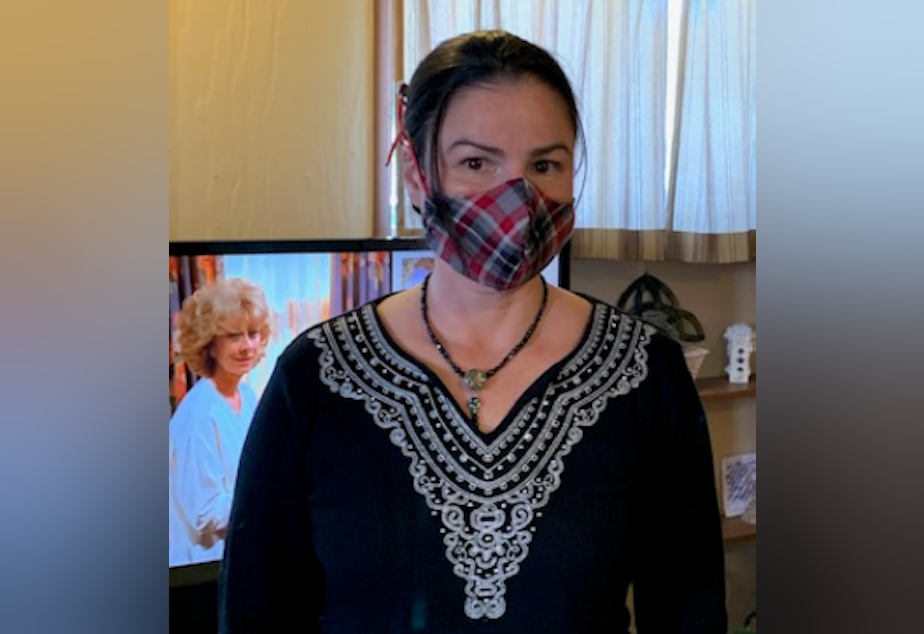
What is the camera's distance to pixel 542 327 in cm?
74

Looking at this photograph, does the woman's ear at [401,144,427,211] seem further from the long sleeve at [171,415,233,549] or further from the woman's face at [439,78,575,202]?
the long sleeve at [171,415,233,549]

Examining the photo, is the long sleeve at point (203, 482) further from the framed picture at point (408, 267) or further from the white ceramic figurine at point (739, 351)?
the white ceramic figurine at point (739, 351)

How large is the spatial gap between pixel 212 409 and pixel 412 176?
76 centimetres

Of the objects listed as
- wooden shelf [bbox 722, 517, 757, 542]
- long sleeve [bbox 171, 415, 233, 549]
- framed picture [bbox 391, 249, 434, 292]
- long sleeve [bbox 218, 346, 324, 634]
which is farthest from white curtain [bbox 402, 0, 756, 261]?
long sleeve [bbox 218, 346, 324, 634]

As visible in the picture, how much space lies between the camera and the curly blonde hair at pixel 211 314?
4.51ft

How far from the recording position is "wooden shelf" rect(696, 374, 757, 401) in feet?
6.44

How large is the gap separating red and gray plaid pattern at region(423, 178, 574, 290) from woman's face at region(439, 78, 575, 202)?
14 mm

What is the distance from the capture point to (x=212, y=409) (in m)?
1.39

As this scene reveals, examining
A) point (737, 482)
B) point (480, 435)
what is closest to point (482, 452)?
point (480, 435)

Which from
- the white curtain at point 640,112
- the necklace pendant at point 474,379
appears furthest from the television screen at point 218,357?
the necklace pendant at point 474,379

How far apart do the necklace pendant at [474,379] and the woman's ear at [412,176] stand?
138mm
